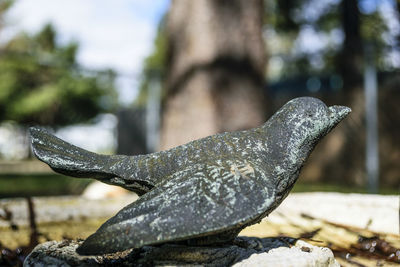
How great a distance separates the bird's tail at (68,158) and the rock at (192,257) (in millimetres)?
312

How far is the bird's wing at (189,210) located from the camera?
3.96 ft

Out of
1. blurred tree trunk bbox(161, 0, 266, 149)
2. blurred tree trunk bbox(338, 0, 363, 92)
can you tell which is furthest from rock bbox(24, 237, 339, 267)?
blurred tree trunk bbox(338, 0, 363, 92)

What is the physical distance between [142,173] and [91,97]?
1736 centimetres

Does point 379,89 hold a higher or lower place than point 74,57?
lower

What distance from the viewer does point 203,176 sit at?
1.34 m

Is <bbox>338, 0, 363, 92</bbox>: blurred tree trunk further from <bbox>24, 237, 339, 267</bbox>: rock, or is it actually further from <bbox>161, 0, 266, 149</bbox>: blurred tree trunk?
<bbox>24, 237, 339, 267</bbox>: rock

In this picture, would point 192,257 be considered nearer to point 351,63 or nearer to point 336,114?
point 336,114

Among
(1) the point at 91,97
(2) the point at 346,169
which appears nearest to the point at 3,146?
(1) the point at 91,97

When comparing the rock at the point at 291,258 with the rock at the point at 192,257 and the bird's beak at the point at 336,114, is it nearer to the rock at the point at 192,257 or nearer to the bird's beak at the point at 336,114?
the rock at the point at 192,257

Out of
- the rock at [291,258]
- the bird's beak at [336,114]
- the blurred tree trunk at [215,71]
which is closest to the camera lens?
the rock at [291,258]

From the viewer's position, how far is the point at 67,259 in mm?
1427

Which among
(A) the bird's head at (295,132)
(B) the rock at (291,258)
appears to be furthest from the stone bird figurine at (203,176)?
(B) the rock at (291,258)

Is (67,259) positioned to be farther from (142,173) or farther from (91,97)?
(91,97)

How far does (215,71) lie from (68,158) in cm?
305
